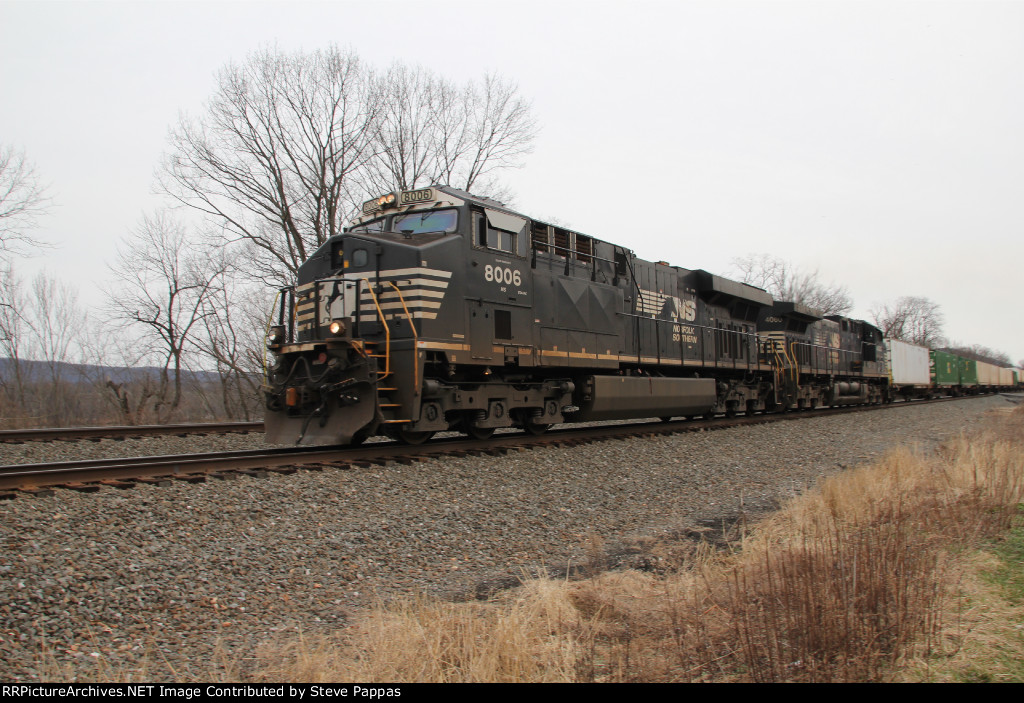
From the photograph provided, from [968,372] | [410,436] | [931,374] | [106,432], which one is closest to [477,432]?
[410,436]

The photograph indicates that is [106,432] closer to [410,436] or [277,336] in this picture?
[277,336]

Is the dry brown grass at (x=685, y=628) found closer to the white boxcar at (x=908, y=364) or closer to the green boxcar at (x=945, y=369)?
the white boxcar at (x=908, y=364)

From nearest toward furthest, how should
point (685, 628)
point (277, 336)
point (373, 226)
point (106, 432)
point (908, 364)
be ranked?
point (685, 628) < point (277, 336) < point (373, 226) < point (106, 432) < point (908, 364)

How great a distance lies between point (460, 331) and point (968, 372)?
5020 centimetres

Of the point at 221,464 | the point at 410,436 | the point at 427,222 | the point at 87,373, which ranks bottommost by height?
the point at 221,464

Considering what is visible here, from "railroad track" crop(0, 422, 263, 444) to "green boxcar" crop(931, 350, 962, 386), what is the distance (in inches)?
1591

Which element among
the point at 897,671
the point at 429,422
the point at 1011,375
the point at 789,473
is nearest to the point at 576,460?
the point at 429,422

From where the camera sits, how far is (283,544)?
4.97 metres

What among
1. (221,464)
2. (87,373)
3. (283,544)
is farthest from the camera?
(87,373)

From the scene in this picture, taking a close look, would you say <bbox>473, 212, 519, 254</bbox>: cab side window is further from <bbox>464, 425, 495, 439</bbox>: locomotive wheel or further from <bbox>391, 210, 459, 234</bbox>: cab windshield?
<bbox>464, 425, 495, 439</bbox>: locomotive wheel

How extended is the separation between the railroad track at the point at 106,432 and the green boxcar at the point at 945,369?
40417 millimetres

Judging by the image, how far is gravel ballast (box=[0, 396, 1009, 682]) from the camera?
141 inches

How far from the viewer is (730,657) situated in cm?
321

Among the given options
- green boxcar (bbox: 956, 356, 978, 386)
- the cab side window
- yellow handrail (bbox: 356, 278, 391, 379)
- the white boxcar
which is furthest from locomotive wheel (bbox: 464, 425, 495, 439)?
green boxcar (bbox: 956, 356, 978, 386)
